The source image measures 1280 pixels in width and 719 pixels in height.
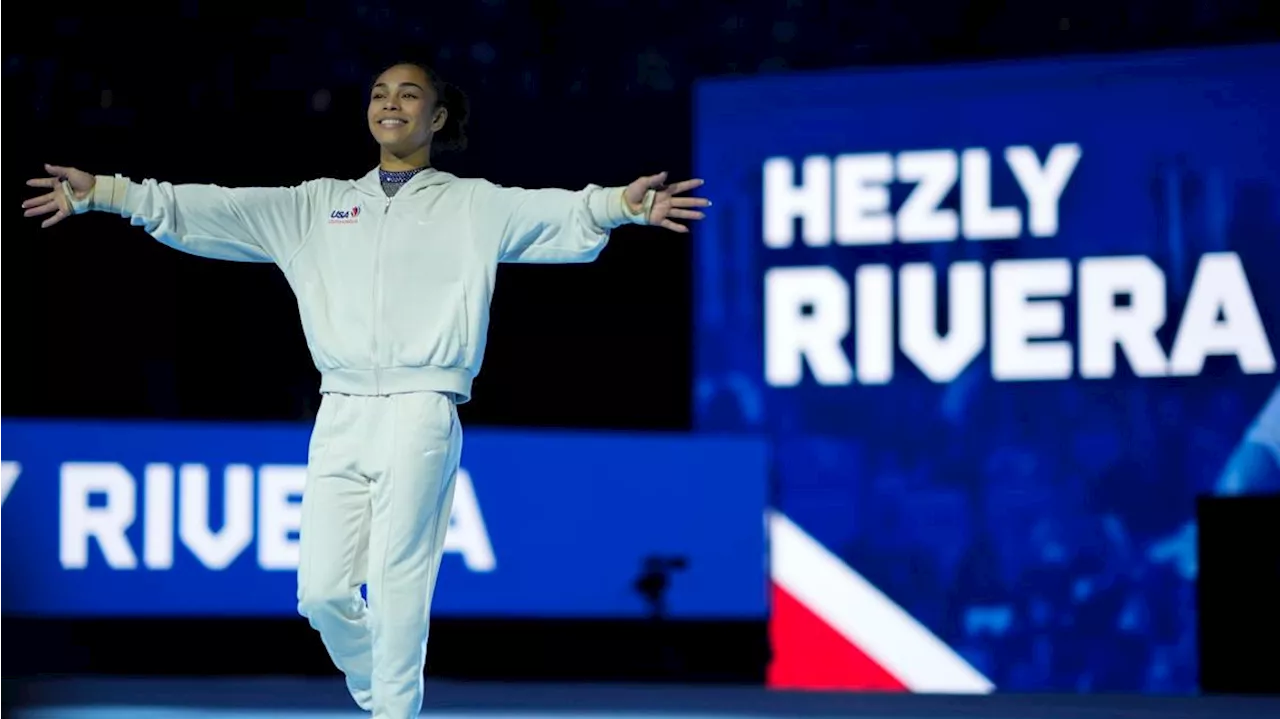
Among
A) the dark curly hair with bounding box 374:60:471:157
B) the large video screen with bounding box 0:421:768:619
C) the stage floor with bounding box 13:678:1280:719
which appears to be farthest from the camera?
the large video screen with bounding box 0:421:768:619

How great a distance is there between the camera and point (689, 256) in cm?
541

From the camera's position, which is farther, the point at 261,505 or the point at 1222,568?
the point at 261,505

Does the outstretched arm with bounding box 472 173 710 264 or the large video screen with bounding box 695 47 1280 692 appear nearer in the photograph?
the outstretched arm with bounding box 472 173 710 264

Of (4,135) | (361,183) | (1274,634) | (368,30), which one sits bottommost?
(1274,634)

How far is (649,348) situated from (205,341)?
1571 mm

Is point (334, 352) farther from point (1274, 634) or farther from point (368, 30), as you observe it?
point (1274, 634)

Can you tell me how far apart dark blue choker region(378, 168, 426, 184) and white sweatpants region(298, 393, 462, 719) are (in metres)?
0.44

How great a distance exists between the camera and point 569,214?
304cm

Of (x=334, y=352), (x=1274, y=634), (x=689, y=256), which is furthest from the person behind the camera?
(x=689, y=256)

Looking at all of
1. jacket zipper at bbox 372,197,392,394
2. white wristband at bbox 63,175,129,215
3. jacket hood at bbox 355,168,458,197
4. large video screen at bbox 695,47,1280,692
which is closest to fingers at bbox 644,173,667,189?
jacket hood at bbox 355,168,458,197

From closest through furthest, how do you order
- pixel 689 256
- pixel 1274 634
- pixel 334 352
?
pixel 334 352 < pixel 1274 634 < pixel 689 256

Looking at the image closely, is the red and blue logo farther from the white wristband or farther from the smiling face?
the white wristband

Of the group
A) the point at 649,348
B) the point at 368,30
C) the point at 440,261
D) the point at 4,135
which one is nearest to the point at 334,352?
the point at 440,261

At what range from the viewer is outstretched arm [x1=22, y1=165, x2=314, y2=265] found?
309 cm
